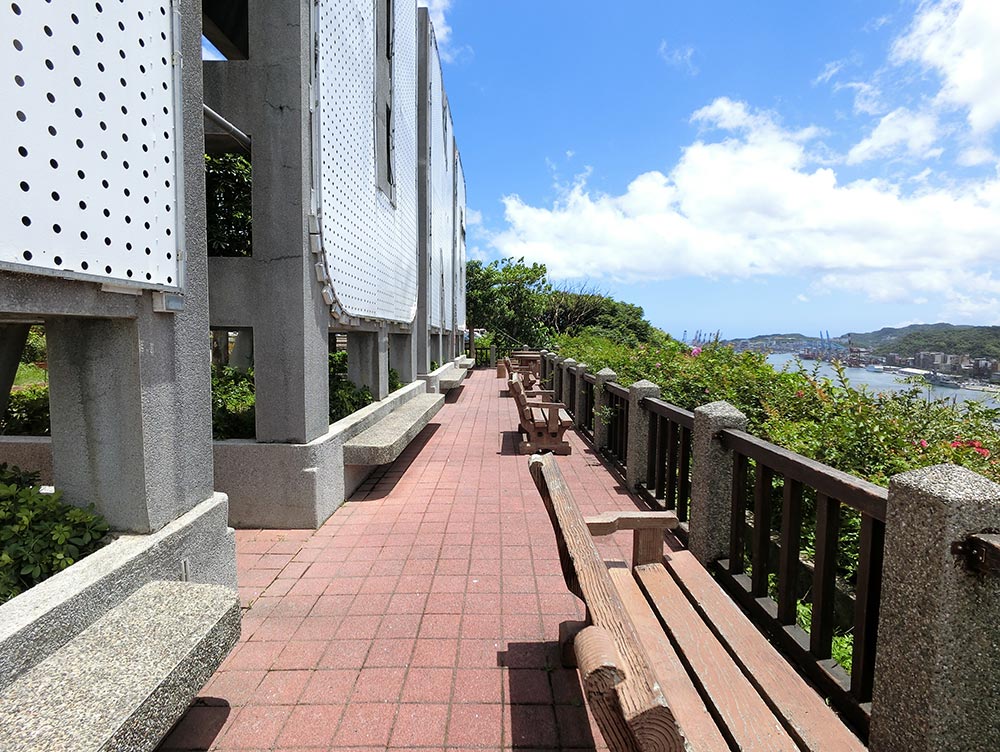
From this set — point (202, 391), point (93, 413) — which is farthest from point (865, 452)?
point (93, 413)

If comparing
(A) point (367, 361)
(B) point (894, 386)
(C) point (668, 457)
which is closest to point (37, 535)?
(C) point (668, 457)

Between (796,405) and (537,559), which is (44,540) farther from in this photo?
(796,405)

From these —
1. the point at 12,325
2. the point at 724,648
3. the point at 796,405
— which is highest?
the point at 12,325

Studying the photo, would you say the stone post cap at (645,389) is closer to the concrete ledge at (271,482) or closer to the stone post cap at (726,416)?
the stone post cap at (726,416)

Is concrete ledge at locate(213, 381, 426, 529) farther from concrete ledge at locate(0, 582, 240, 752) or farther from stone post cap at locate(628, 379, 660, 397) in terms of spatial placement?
stone post cap at locate(628, 379, 660, 397)

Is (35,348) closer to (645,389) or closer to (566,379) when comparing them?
(566,379)

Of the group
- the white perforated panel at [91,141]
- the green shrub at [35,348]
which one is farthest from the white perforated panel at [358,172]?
the green shrub at [35,348]

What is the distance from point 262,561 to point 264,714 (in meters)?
1.86

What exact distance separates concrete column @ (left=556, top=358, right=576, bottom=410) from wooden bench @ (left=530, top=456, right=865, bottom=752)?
760cm

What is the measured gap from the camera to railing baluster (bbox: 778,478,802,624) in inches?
111

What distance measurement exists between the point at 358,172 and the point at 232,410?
2.93 m

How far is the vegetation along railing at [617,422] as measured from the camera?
6757 millimetres

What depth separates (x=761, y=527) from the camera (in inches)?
122

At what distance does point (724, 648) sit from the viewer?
2215 millimetres
